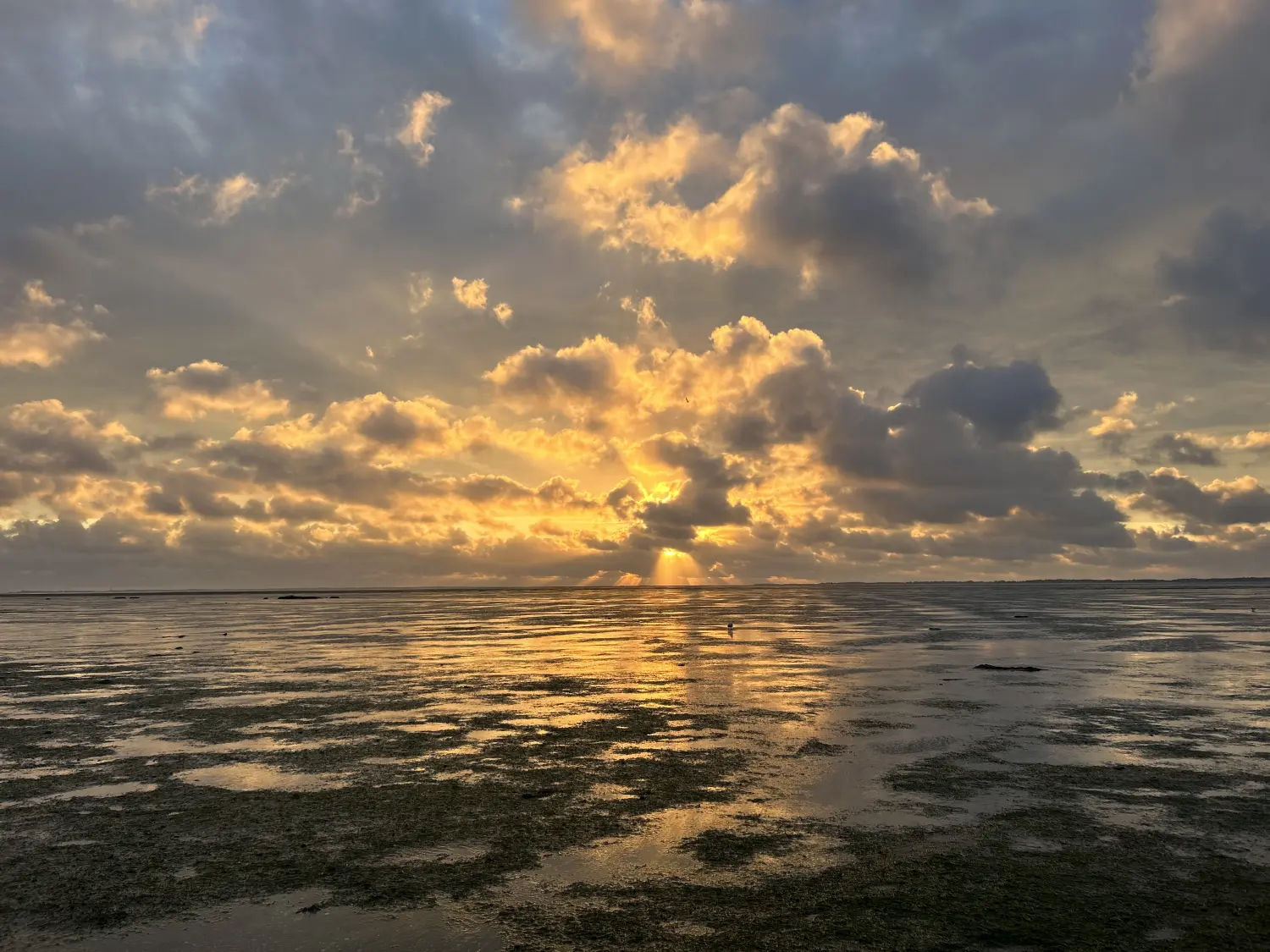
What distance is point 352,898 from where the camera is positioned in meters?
8.57

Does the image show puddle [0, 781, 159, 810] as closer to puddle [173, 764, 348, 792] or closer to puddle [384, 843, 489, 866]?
puddle [173, 764, 348, 792]

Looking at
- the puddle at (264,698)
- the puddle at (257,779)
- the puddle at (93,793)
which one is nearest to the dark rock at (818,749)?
the puddle at (257,779)

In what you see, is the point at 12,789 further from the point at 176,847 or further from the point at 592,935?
the point at 592,935

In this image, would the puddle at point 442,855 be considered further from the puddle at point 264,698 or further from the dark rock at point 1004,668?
the dark rock at point 1004,668

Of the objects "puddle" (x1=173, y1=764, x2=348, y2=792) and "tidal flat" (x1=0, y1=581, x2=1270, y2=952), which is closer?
"tidal flat" (x1=0, y1=581, x2=1270, y2=952)

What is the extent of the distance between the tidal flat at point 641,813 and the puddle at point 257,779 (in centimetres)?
10

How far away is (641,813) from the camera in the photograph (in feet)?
38.1

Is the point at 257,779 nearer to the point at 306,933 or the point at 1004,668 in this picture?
the point at 306,933

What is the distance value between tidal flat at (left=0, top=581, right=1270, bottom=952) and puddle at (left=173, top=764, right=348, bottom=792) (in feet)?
0.31

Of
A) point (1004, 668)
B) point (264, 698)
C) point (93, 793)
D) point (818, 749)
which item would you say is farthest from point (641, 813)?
point (1004, 668)

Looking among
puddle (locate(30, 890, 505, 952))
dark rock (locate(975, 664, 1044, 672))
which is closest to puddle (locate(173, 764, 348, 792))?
puddle (locate(30, 890, 505, 952))

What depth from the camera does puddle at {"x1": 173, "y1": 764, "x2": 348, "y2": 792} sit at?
13477mm

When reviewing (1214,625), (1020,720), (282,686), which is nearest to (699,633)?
(282,686)

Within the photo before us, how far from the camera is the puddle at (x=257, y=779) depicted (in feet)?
44.2
